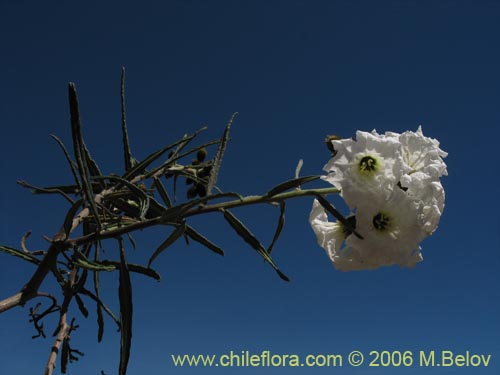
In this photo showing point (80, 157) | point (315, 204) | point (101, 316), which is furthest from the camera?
point (101, 316)

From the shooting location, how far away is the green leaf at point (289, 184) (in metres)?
1.22

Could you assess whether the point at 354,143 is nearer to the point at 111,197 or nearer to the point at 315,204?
the point at 315,204

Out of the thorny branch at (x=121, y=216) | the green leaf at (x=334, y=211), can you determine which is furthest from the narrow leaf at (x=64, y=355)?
the green leaf at (x=334, y=211)

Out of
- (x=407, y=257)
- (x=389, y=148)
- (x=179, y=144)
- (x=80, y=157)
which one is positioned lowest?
(x=407, y=257)

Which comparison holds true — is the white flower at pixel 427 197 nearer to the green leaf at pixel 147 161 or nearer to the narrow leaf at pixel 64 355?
the green leaf at pixel 147 161

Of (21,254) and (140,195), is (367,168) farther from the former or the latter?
(21,254)

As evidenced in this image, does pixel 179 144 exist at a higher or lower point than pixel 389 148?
higher

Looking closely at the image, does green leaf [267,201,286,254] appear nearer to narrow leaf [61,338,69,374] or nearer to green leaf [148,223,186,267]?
green leaf [148,223,186,267]

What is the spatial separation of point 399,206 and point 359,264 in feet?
0.62

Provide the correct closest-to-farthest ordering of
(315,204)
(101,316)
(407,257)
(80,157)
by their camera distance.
Answer: (80,157), (407,257), (315,204), (101,316)

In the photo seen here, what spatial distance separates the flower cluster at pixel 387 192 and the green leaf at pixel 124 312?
1.79 feet

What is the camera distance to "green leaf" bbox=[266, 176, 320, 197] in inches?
47.9

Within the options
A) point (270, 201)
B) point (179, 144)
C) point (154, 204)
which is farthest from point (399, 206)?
point (179, 144)

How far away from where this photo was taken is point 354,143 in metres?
1.30
